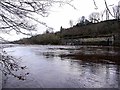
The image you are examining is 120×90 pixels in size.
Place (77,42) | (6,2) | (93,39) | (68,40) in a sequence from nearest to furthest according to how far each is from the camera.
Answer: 1. (6,2)
2. (93,39)
3. (77,42)
4. (68,40)

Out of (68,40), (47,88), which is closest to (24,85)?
(47,88)

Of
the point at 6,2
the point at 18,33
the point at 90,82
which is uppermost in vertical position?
the point at 6,2

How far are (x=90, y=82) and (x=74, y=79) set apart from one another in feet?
3.38

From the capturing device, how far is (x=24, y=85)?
10773mm

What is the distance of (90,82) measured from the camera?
11.8 metres

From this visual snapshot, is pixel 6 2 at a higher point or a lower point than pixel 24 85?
higher

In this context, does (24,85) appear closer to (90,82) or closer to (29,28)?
(90,82)

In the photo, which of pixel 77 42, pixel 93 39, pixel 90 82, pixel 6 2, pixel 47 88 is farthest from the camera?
pixel 77 42

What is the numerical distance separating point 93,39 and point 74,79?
67.6m

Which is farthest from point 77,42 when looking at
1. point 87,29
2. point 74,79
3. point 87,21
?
point 74,79

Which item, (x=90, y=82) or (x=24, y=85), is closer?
(x=24, y=85)

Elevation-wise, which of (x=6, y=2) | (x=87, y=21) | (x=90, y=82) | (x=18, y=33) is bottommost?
(x=90, y=82)

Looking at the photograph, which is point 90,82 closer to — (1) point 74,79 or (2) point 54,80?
(1) point 74,79

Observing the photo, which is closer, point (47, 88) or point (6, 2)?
point (6, 2)
